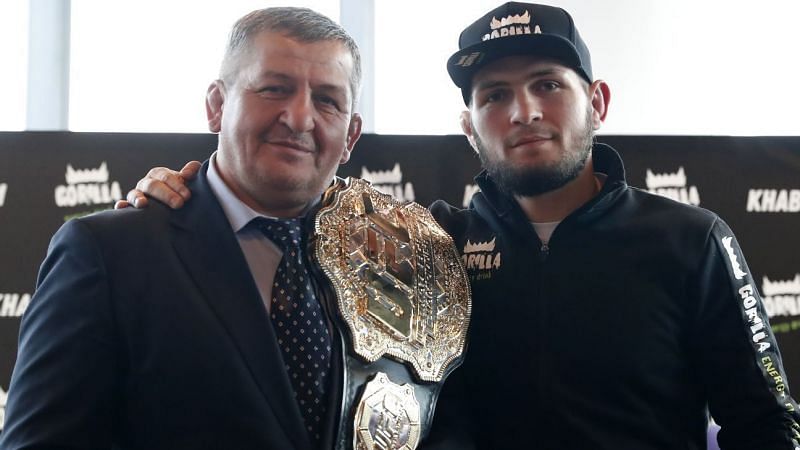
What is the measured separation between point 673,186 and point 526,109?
3.38ft

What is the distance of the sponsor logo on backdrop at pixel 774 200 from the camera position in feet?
7.70

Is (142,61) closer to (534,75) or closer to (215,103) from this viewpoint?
(215,103)

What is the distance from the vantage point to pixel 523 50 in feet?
5.16

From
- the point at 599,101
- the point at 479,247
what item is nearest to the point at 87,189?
the point at 479,247

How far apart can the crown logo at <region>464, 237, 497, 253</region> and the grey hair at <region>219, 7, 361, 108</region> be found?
0.45 meters

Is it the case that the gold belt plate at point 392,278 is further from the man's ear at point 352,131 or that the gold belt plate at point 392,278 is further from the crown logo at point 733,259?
the crown logo at point 733,259

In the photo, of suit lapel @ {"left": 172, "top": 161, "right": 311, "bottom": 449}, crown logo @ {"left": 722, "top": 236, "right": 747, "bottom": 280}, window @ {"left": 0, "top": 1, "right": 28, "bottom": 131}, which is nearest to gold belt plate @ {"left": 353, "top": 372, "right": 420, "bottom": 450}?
suit lapel @ {"left": 172, "top": 161, "right": 311, "bottom": 449}

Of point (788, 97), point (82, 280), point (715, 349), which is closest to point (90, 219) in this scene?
point (82, 280)

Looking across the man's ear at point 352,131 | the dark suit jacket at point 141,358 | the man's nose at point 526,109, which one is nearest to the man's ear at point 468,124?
the man's nose at point 526,109

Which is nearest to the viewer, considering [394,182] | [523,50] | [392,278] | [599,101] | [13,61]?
[392,278]

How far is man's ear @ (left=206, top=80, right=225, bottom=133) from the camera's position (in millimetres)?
1465

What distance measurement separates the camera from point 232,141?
1.40m

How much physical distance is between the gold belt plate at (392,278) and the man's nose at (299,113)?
0.60ft

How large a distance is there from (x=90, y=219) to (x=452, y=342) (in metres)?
0.72
